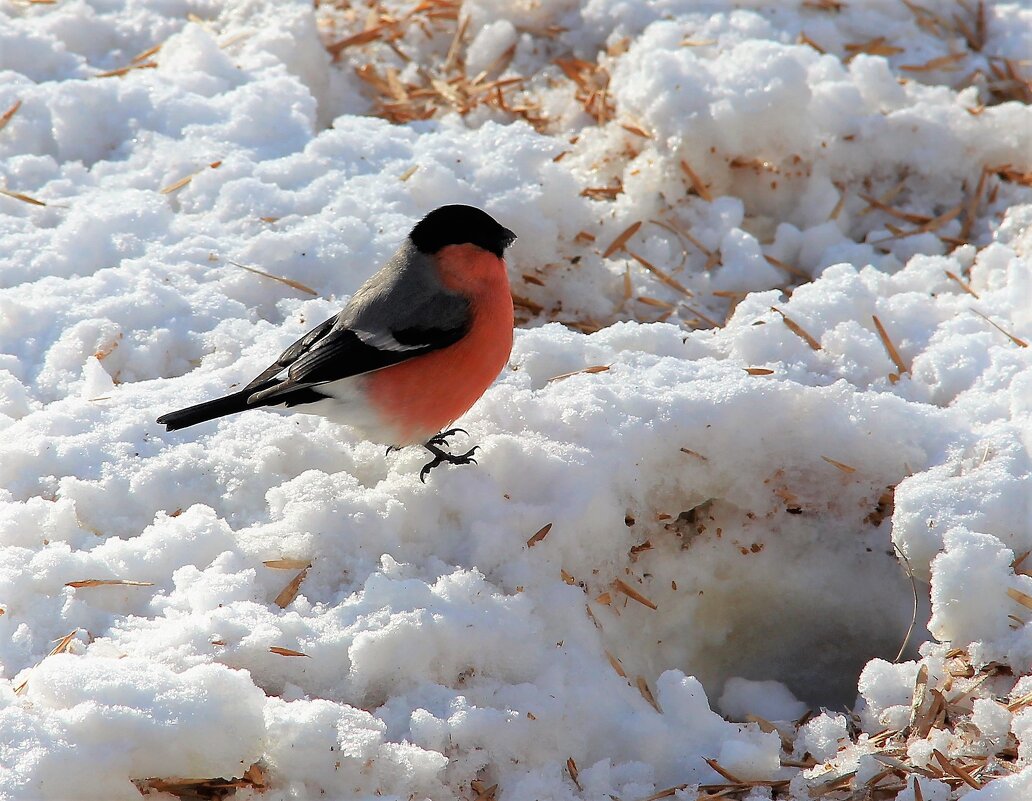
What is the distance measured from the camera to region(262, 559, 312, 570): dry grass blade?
2904mm

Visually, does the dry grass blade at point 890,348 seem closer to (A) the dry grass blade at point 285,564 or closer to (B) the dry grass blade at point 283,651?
(A) the dry grass blade at point 285,564

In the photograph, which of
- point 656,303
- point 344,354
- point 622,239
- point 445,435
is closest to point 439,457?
point 445,435

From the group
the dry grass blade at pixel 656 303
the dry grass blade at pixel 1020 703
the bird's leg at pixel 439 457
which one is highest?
the bird's leg at pixel 439 457

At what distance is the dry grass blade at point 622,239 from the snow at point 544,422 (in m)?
0.05

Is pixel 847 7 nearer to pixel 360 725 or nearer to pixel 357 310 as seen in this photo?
pixel 357 310

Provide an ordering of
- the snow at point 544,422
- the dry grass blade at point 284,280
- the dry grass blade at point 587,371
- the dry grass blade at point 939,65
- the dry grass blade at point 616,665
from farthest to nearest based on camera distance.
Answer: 1. the dry grass blade at point 939,65
2. the dry grass blade at point 284,280
3. the dry grass blade at point 587,371
4. the dry grass blade at point 616,665
5. the snow at point 544,422

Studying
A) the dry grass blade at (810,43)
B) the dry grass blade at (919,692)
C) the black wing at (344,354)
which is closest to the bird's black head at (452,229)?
the black wing at (344,354)

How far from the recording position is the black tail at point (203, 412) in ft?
10.2

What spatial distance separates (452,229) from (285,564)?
126 cm

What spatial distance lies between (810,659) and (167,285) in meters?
2.74

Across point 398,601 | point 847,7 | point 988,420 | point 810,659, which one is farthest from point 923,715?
point 847,7

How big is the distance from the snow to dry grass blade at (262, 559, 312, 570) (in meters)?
0.02

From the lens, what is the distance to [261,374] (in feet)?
10.9

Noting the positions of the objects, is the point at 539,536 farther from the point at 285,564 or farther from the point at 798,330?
the point at 798,330
